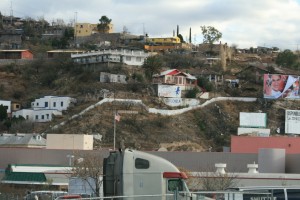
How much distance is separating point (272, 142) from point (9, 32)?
4807 inches

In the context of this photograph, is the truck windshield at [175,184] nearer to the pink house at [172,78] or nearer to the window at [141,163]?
the window at [141,163]

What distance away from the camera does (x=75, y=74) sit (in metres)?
141

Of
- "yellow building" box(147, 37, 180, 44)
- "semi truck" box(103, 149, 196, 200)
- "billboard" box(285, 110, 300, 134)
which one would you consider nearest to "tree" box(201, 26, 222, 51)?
"yellow building" box(147, 37, 180, 44)

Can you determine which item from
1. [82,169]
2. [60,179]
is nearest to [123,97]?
[60,179]

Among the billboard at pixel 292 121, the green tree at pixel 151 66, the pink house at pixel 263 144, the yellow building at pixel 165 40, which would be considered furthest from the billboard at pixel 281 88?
the yellow building at pixel 165 40

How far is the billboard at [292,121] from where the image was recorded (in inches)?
4675

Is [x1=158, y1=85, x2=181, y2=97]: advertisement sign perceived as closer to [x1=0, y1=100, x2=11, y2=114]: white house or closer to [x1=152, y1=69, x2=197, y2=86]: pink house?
[x1=152, y1=69, x2=197, y2=86]: pink house

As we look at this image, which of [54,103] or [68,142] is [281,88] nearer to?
[54,103]

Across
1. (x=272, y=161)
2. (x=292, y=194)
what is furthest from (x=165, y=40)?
(x=292, y=194)

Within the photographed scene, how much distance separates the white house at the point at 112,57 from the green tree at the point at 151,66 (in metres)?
3.71

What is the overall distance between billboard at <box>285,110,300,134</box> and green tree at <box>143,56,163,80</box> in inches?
1035

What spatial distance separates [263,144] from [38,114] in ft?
160

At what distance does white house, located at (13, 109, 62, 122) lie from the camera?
4864 inches

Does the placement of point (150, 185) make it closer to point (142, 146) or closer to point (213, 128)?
point (142, 146)
